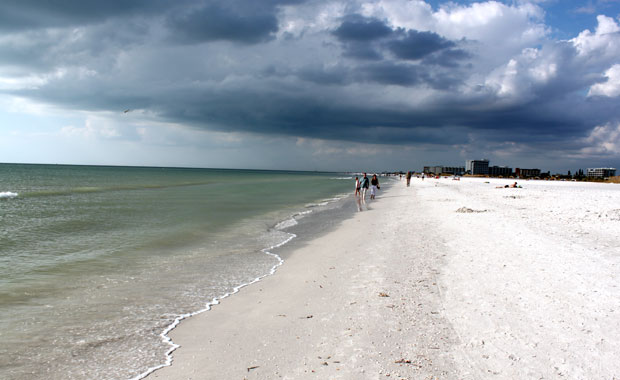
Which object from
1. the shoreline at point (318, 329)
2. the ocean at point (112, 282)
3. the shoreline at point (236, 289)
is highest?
the shoreline at point (318, 329)

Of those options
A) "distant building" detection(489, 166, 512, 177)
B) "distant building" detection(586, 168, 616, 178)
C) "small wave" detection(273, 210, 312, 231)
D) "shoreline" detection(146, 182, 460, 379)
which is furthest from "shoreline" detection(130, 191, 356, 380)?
"distant building" detection(489, 166, 512, 177)

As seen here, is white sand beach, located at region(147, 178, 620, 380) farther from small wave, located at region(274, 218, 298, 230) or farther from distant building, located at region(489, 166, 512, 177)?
distant building, located at region(489, 166, 512, 177)

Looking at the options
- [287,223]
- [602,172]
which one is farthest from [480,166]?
[287,223]

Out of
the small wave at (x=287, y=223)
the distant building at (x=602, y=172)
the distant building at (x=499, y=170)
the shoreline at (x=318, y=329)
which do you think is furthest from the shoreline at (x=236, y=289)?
the distant building at (x=499, y=170)

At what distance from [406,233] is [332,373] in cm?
979

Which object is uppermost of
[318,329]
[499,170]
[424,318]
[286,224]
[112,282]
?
[499,170]

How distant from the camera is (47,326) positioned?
5.74 meters

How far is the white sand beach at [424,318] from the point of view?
415cm

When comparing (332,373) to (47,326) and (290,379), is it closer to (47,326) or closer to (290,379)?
(290,379)

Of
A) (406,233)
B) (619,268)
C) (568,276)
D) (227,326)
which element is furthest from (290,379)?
(406,233)

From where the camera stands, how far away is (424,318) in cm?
548

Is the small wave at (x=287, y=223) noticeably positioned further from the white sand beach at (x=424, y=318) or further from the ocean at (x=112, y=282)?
the white sand beach at (x=424, y=318)

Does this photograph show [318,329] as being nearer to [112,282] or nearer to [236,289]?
[236,289]

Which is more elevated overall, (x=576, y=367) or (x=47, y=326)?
→ (x=576, y=367)
